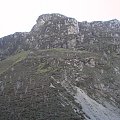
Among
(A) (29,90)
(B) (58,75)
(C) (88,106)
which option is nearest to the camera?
(C) (88,106)

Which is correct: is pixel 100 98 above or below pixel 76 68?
below

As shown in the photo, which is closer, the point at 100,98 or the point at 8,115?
the point at 8,115

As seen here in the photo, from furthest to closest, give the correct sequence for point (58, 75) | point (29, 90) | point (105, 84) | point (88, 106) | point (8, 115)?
point (105, 84) < point (58, 75) < point (29, 90) < point (88, 106) < point (8, 115)

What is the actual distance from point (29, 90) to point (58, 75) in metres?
19.8

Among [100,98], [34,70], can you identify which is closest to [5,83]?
[34,70]

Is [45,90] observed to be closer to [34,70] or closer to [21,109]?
[21,109]

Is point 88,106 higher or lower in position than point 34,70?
lower

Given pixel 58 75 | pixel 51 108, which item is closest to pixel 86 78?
pixel 58 75

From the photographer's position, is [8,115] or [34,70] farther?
[34,70]

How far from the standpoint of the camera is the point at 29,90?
166m

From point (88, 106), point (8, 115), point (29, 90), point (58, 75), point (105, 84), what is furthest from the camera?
point (105, 84)

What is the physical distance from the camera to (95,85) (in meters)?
188

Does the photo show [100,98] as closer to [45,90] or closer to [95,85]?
[95,85]

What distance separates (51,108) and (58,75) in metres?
36.7
